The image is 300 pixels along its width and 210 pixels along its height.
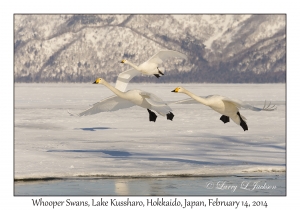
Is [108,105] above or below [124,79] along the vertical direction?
below

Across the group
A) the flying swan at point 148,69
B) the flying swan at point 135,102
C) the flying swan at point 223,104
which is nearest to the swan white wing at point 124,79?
the flying swan at point 148,69

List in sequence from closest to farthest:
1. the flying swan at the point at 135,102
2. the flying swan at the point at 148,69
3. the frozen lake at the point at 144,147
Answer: the flying swan at the point at 135,102, the frozen lake at the point at 144,147, the flying swan at the point at 148,69

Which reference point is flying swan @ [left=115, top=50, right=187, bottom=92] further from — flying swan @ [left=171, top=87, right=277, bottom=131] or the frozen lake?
flying swan @ [left=171, top=87, right=277, bottom=131]

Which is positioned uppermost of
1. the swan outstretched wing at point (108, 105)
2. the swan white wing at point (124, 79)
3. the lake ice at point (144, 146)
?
the swan white wing at point (124, 79)

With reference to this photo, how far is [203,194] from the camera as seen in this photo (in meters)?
11.1

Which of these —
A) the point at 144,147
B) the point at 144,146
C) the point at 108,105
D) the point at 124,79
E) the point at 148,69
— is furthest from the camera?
the point at 144,146

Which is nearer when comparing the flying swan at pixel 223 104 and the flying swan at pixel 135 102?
the flying swan at pixel 223 104

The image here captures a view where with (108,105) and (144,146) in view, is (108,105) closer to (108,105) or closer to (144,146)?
(108,105)

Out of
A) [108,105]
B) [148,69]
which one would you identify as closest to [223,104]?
[108,105]

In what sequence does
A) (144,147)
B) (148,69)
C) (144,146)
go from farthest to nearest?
(144,146), (144,147), (148,69)

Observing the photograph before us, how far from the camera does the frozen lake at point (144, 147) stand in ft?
43.1

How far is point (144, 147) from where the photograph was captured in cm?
1653

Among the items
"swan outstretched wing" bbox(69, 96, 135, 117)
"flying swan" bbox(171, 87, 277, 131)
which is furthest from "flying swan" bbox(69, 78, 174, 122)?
"flying swan" bbox(171, 87, 277, 131)

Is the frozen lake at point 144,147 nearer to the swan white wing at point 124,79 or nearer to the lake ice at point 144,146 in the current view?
the lake ice at point 144,146
